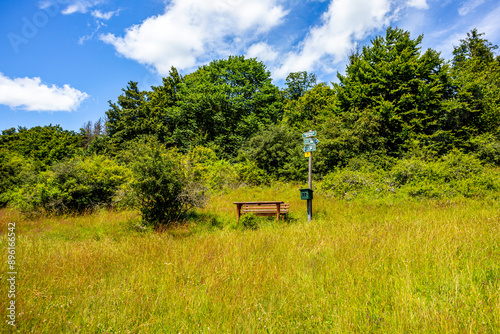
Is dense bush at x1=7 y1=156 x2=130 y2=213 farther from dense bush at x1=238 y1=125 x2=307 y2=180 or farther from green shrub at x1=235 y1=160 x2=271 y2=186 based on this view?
dense bush at x1=238 y1=125 x2=307 y2=180

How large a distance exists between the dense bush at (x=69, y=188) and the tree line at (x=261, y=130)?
0.05m

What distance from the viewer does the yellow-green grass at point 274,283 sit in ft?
7.64

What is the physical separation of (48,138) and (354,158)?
152 feet

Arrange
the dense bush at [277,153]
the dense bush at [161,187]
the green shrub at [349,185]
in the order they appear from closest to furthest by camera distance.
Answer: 1. the dense bush at [161,187]
2. the green shrub at [349,185]
3. the dense bush at [277,153]

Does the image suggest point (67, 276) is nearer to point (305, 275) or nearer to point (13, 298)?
point (13, 298)

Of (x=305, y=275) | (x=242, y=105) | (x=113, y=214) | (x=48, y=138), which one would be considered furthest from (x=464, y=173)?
(x=48, y=138)

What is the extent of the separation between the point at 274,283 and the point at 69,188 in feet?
33.4

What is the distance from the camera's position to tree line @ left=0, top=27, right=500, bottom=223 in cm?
889

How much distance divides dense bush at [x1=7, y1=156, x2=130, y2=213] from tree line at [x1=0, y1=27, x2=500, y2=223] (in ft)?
0.16

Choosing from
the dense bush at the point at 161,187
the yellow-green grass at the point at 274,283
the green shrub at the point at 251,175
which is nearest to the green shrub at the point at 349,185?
the yellow-green grass at the point at 274,283

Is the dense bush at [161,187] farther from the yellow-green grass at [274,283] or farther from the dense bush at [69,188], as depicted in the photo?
the dense bush at [69,188]

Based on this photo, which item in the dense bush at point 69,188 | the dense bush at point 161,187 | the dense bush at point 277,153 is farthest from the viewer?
the dense bush at point 277,153

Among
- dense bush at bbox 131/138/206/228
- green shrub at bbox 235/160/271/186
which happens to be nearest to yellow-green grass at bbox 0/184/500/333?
dense bush at bbox 131/138/206/228

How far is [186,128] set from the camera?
82.6 ft
